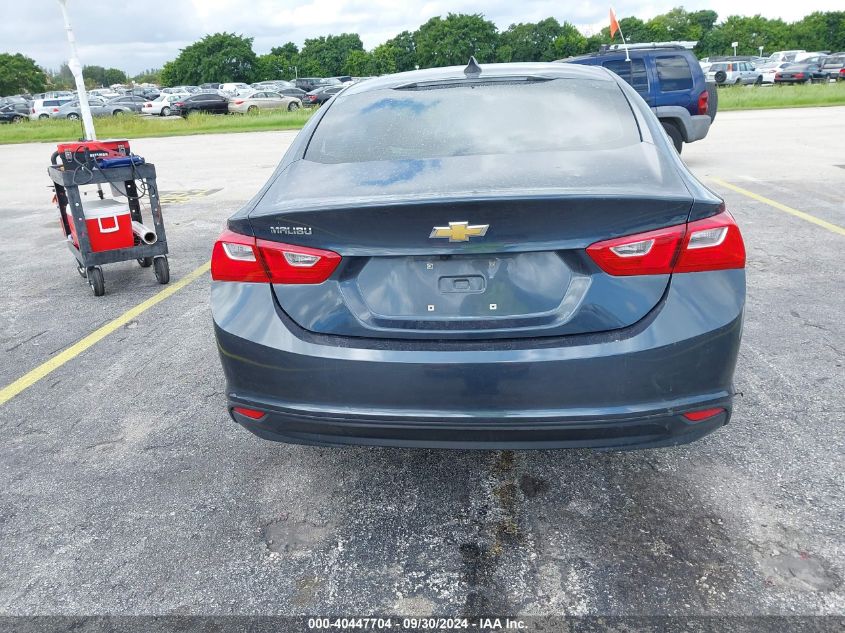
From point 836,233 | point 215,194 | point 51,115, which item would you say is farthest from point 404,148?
point 51,115

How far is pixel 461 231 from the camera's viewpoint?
2312 millimetres

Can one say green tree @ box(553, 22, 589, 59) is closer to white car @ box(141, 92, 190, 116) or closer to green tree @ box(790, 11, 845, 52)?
green tree @ box(790, 11, 845, 52)

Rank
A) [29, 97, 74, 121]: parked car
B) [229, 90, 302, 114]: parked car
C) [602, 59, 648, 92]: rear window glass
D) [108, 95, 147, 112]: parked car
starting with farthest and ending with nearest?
[108, 95, 147, 112]: parked car → [29, 97, 74, 121]: parked car → [229, 90, 302, 114]: parked car → [602, 59, 648, 92]: rear window glass

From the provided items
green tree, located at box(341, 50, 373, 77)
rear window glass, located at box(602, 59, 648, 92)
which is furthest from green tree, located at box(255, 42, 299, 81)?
rear window glass, located at box(602, 59, 648, 92)

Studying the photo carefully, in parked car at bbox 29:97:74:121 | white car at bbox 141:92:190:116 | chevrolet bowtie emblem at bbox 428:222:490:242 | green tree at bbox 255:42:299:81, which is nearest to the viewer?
chevrolet bowtie emblem at bbox 428:222:490:242

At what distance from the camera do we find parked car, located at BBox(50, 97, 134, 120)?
4512 cm

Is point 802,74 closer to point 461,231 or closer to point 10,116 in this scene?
point 461,231

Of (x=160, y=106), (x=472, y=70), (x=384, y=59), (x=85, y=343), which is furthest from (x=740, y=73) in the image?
(x=384, y=59)

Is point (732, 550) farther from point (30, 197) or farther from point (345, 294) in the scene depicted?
point (30, 197)

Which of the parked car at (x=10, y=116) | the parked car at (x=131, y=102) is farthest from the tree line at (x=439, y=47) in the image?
the parked car at (x=10, y=116)

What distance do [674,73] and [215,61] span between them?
89668mm

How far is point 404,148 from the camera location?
300cm

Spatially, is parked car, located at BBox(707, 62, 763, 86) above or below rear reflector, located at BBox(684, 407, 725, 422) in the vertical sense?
below

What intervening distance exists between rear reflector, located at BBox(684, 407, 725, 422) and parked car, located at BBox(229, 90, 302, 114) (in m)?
39.7
